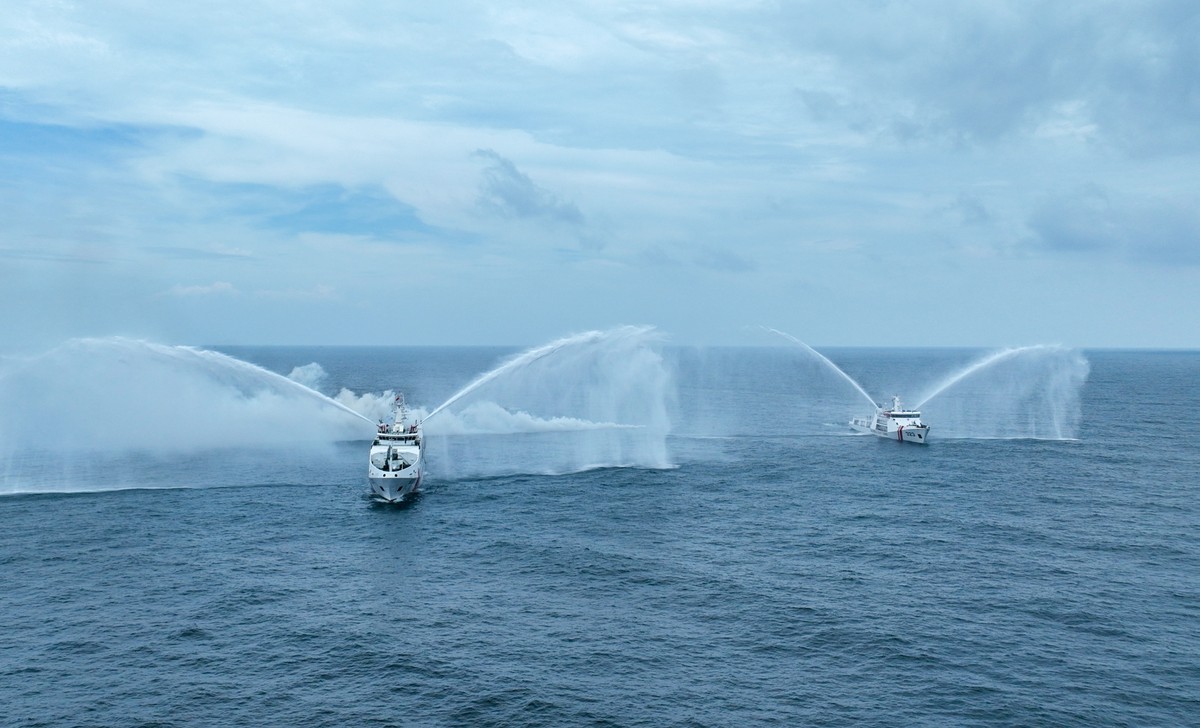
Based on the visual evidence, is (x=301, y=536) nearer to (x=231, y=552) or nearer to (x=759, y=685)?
(x=231, y=552)

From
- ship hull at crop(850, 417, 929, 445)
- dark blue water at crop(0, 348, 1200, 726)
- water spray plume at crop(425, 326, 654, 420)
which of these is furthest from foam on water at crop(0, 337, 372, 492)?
ship hull at crop(850, 417, 929, 445)

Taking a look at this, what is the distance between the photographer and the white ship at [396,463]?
10338cm

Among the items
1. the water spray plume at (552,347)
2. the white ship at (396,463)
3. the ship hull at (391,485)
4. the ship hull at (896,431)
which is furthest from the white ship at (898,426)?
the ship hull at (391,485)

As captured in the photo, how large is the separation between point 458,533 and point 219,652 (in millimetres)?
34229

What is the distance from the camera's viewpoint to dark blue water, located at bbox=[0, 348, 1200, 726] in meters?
51.9

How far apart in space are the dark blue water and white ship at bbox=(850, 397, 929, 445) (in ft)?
134

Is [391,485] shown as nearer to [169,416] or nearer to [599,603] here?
[599,603]

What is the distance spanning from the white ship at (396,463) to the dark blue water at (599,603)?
3.08 metres

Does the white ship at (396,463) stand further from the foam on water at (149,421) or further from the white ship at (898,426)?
the white ship at (898,426)

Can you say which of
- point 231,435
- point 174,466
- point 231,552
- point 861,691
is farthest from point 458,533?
point 231,435

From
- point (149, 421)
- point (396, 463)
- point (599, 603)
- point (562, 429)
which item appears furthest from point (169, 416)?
point (599, 603)

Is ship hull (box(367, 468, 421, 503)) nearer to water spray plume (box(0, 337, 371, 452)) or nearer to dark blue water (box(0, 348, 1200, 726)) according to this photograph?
dark blue water (box(0, 348, 1200, 726))

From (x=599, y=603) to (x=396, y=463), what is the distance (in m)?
47.0

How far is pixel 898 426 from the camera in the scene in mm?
162000
